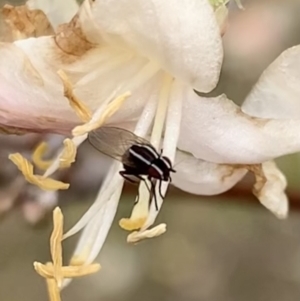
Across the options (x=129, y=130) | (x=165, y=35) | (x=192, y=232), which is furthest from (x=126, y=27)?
(x=192, y=232)

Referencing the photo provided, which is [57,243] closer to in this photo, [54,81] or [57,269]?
[57,269]

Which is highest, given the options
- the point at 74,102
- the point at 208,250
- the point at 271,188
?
the point at 74,102

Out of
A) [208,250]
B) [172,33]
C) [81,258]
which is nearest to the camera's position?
[172,33]

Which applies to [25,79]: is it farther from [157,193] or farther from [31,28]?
[157,193]

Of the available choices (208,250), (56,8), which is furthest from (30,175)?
(208,250)

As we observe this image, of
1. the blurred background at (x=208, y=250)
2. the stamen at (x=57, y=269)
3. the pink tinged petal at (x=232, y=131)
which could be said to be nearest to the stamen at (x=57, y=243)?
the stamen at (x=57, y=269)

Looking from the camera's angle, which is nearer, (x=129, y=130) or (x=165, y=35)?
(x=165, y=35)

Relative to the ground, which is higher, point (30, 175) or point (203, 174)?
point (30, 175)
